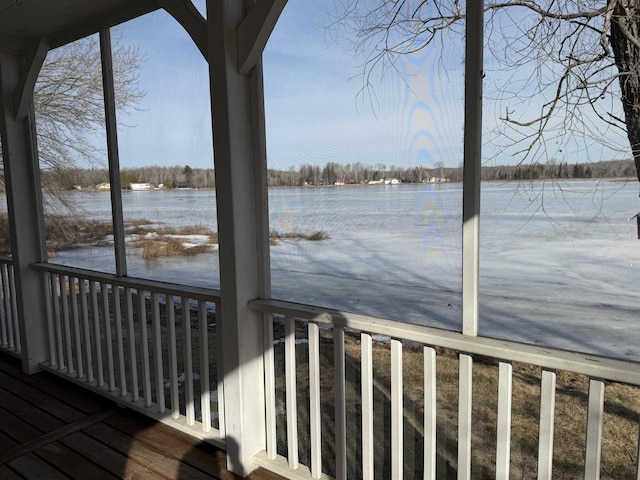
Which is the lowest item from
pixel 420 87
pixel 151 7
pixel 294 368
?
pixel 294 368

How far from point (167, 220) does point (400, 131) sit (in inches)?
62.3

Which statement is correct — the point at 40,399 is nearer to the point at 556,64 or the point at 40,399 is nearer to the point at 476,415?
the point at 476,415

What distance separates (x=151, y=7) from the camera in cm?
255

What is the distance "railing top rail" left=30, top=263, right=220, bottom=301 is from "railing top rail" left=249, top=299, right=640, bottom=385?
517 mm

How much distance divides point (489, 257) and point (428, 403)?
2.07 ft

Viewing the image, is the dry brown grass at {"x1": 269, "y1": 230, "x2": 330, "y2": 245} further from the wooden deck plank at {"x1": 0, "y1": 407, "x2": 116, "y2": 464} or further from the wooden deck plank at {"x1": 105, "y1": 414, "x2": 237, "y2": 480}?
the wooden deck plank at {"x1": 0, "y1": 407, "x2": 116, "y2": 464}

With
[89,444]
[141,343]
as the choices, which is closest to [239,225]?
[141,343]

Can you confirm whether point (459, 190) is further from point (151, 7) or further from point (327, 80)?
point (151, 7)

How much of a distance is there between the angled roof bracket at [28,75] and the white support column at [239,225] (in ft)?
6.26

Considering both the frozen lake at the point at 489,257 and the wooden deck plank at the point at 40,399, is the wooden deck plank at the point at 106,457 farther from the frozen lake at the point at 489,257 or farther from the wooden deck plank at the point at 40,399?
the frozen lake at the point at 489,257

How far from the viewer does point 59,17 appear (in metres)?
2.84

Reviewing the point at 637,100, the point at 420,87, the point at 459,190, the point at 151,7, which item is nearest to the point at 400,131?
the point at 420,87

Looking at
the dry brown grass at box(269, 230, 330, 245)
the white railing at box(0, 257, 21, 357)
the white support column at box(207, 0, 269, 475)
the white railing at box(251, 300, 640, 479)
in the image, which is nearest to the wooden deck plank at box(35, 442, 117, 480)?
the white support column at box(207, 0, 269, 475)

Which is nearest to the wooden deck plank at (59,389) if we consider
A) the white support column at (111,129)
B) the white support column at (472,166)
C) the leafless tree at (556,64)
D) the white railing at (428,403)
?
the white support column at (111,129)
